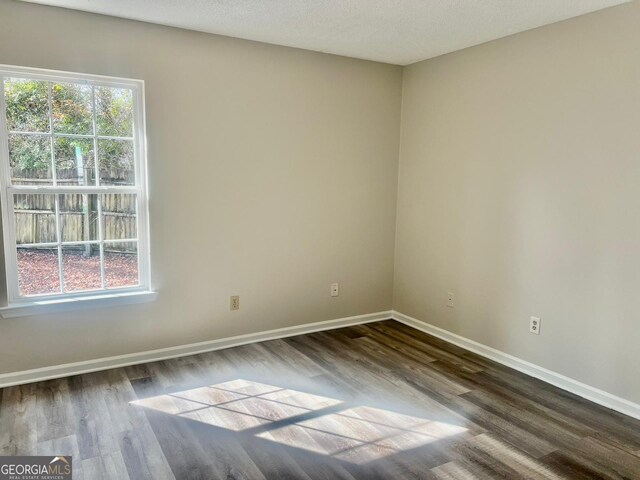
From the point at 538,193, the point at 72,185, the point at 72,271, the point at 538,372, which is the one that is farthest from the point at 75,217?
the point at 538,372

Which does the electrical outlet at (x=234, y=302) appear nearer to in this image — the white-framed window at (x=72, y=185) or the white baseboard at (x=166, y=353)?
the white baseboard at (x=166, y=353)

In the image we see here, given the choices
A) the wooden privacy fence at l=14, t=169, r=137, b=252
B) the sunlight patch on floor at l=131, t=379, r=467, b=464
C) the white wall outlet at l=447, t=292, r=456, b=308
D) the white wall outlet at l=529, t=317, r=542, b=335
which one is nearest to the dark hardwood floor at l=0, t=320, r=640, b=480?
the sunlight patch on floor at l=131, t=379, r=467, b=464

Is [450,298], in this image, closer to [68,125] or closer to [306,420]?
[306,420]

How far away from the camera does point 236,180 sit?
11.7ft

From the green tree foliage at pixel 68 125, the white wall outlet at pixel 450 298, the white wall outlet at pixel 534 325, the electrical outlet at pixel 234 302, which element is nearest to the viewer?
the green tree foliage at pixel 68 125

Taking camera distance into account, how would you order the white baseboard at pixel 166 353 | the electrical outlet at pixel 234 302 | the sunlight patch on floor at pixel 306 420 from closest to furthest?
the sunlight patch on floor at pixel 306 420 < the white baseboard at pixel 166 353 < the electrical outlet at pixel 234 302

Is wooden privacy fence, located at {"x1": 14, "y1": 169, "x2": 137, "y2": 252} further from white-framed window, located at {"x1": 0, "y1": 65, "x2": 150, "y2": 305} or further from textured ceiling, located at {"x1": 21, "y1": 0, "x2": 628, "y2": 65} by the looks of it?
textured ceiling, located at {"x1": 21, "y1": 0, "x2": 628, "y2": 65}

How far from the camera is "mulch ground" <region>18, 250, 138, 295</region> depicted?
298 centimetres

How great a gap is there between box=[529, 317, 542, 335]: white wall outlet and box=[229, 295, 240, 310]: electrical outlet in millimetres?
2198

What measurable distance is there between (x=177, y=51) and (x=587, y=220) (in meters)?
2.97

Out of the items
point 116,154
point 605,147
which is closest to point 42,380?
point 116,154

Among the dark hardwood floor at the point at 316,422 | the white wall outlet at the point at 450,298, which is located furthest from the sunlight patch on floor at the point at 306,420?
the white wall outlet at the point at 450,298

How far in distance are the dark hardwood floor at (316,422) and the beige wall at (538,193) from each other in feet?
1.47

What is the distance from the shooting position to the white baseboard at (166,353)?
297 cm
